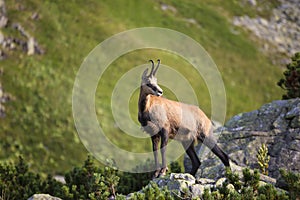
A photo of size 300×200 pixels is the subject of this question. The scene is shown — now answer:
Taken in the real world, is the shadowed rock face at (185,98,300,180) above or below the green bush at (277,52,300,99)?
below

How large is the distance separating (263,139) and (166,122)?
215 inches

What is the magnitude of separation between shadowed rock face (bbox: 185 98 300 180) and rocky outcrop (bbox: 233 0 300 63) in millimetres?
53171

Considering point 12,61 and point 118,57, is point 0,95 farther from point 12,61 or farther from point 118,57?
point 118,57

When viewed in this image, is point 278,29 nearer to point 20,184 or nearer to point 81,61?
point 81,61

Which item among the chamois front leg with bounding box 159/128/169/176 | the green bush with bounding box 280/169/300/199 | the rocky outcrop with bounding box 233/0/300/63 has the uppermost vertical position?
the rocky outcrop with bounding box 233/0/300/63

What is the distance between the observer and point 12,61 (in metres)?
45.7

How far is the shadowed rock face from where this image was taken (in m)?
17.7

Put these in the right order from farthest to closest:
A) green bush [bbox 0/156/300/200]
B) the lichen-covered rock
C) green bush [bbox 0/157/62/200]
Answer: green bush [bbox 0/157/62/200] < the lichen-covered rock < green bush [bbox 0/156/300/200]

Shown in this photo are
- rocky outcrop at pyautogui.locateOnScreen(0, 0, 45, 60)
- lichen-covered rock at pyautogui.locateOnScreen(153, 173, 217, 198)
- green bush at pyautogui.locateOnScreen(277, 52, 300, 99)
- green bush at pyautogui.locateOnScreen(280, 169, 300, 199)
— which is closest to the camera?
green bush at pyautogui.locateOnScreen(280, 169, 300, 199)

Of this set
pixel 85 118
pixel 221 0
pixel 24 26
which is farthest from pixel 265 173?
pixel 221 0

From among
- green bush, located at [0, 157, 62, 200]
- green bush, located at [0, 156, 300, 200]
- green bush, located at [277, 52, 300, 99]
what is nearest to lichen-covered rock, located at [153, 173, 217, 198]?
green bush, located at [0, 156, 300, 200]

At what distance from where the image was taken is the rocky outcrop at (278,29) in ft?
238

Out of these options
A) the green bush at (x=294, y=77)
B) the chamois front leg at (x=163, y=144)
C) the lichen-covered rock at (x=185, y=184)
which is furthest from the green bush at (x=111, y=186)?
the green bush at (x=294, y=77)

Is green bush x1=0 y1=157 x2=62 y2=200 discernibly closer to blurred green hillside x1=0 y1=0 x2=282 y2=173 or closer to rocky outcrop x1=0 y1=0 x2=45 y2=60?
blurred green hillside x1=0 y1=0 x2=282 y2=173
